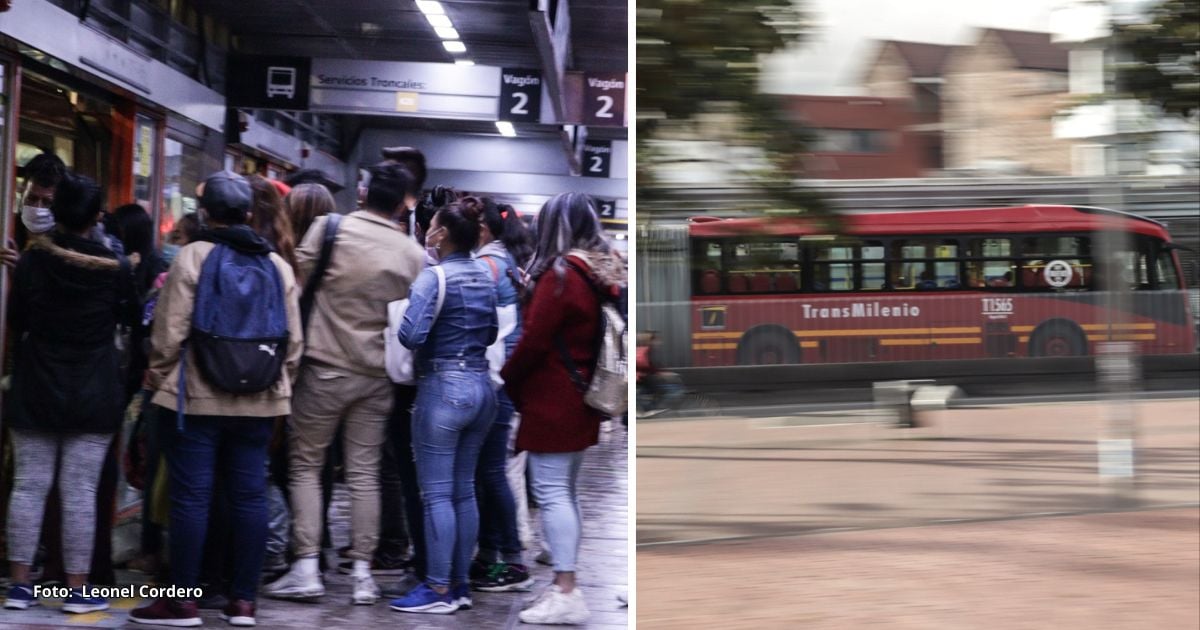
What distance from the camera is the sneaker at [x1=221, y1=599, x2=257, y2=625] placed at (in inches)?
190

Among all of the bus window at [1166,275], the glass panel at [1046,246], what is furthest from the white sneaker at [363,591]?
the bus window at [1166,275]

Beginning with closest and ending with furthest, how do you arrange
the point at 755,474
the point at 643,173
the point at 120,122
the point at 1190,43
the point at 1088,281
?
1. the point at 643,173
2. the point at 120,122
3. the point at 1190,43
4. the point at 755,474
5. the point at 1088,281

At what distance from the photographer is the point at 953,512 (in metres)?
9.81

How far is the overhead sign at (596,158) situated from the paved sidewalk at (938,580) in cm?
218

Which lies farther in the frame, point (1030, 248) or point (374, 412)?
point (1030, 248)

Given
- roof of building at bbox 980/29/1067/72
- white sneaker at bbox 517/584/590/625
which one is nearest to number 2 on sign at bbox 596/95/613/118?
white sneaker at bbox 517/584/590/625

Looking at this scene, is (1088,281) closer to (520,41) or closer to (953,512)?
(953,512)

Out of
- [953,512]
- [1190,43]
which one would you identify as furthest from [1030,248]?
[1190,43]

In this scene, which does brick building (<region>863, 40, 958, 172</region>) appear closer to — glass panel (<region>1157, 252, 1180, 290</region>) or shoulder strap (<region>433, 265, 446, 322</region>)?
shoulder strap (<region>433, 265, 446, 322</region>)

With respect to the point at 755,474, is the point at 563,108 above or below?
above

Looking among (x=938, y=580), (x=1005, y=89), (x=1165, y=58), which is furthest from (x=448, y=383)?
(x=1005, y=89)

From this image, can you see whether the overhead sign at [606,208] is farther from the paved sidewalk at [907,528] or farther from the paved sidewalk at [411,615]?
the paved sidewalk at [907,528]

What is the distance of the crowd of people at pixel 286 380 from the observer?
15.5ft

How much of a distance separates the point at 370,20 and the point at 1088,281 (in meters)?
16.6
